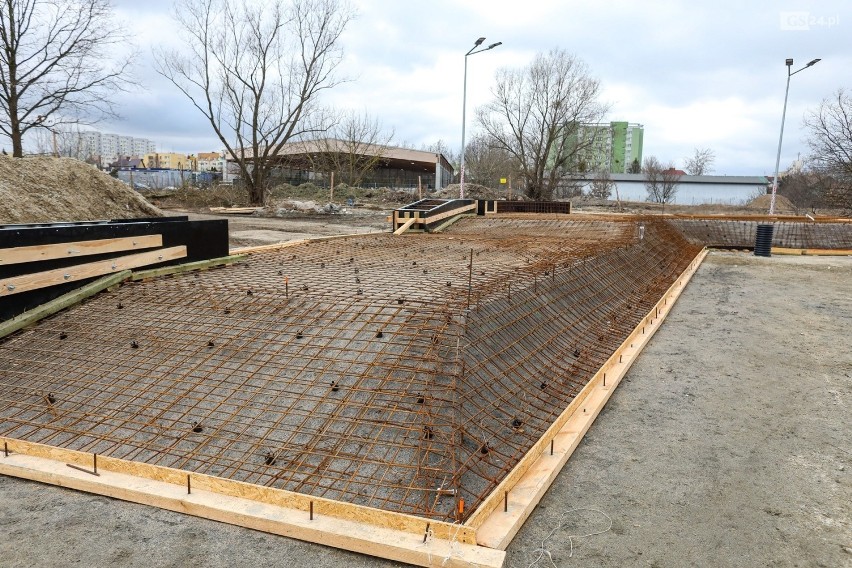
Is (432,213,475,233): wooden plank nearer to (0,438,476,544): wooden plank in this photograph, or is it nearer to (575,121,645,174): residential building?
(0,438,476,544): wooden plank

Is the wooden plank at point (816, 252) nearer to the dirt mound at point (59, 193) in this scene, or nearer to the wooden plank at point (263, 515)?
the wooden plank at point (263, 515)

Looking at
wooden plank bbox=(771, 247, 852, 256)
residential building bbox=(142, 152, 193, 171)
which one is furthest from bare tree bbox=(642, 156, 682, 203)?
residential building bbox=(142, 152, 193, 171)

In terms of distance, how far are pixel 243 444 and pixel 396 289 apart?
A: 9.25 feet

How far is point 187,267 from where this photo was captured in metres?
7.77

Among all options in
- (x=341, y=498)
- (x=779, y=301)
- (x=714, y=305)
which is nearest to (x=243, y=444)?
(x=341, y=498)

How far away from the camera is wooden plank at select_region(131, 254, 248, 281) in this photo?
704cm

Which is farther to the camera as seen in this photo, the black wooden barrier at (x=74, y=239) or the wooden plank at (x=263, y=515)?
the black wooden barrier at (x=74, y=239)

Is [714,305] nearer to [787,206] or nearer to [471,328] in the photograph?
[471,328]

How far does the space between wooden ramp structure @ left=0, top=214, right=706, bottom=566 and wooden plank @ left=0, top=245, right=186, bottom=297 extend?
0.76 ft

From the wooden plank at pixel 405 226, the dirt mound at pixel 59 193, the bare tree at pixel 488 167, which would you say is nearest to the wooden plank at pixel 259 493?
the dirt mound at pixel 59 193

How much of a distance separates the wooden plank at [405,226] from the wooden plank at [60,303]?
26.3ft

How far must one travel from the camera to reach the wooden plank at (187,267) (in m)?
7.04

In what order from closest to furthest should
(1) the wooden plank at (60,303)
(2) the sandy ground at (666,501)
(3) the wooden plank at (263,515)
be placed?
(3) the wooden plank at (263,515)
(2) the sandy ground at (666,501)
(1) the wooden plank at (60,303)

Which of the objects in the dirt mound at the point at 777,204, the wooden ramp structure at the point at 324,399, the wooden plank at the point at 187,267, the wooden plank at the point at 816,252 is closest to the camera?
the wooden ramp structure at the point at 324,399
